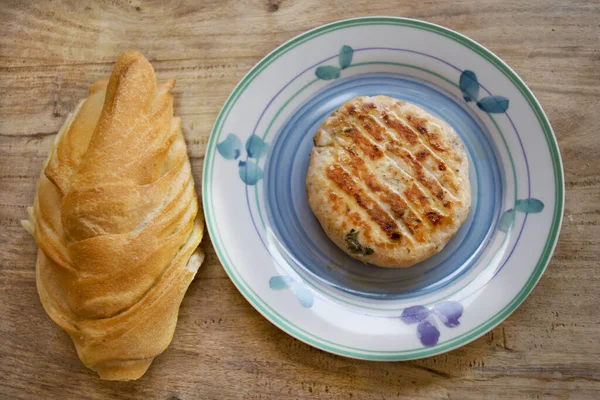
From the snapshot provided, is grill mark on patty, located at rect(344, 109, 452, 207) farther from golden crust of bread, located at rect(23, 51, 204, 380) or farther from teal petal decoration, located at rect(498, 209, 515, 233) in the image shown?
golden crust of bread, located at rect(23, 51, 204, 380)

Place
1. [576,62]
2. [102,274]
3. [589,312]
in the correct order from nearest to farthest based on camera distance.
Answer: [102,274] < [589,312] < [576,62]

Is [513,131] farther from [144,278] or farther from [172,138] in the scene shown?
[144,278]

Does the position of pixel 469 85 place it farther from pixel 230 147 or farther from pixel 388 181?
pixel 230 147

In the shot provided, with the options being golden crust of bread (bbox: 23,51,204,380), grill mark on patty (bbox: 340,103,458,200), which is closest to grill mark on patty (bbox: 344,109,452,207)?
grill mark on patty (bbox: 340,103,458,200)

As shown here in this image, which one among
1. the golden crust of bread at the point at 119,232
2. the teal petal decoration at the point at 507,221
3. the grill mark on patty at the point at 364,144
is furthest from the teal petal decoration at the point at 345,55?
the teal petal decoration at the point at 507,221

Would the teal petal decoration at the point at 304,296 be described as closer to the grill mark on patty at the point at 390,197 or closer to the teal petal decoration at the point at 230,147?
the grill mark on patty at the point at 390,197

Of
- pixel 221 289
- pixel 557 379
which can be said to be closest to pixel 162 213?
pixel 221 289
